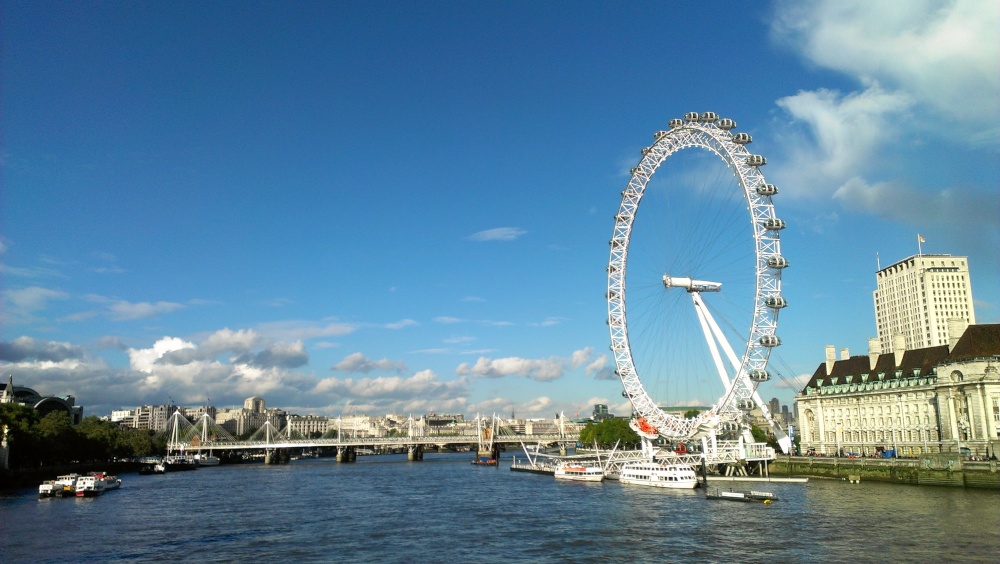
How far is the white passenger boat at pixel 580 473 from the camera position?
8798 centimetres

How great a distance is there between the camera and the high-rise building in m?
145

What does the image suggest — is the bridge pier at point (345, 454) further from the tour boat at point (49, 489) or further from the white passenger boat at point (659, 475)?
the white passenger boat at point (659, 475)

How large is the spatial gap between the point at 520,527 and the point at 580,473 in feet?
141

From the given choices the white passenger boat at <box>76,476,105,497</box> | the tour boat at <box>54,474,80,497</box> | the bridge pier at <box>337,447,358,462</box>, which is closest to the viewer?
A: the tour boat at <box>54,474,80,497</box>

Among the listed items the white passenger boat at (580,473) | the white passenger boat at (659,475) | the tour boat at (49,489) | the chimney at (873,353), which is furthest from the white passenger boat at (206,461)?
the chimney at (873,353)

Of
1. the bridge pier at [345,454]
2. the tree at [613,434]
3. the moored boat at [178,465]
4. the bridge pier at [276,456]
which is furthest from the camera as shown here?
the bridge pier at [345,454]

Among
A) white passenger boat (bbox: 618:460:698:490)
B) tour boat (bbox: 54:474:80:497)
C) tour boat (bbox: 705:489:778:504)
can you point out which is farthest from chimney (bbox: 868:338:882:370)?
tour boat (bbox: 54:474:80:497)

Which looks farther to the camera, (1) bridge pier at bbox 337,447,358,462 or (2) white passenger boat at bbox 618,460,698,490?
(1) bridge pier at bbox 337,447,358,462

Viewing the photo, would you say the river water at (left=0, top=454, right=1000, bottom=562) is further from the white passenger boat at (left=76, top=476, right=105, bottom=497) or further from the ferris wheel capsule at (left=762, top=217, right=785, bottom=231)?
the ferris wheel capsule at (left=762, top=217, right=785, bottom=231)

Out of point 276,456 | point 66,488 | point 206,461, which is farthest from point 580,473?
point 276,456

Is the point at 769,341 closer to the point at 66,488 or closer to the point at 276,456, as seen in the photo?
the point at 66,488

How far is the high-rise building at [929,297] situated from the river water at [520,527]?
88270 millimetres

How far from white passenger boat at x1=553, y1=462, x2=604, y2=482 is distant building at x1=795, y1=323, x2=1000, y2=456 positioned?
29.0m

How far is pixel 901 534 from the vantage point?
39.9 m
